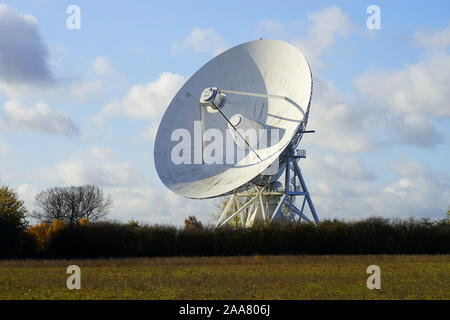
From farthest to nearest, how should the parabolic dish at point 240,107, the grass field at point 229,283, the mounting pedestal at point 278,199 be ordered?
the mounting pedestal at point 278,199 < the parabolic dish at point 240,107 < the grass field at point 229,283

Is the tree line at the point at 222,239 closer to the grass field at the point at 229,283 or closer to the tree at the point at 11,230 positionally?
the tree at the point at 11,230

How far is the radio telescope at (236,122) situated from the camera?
40.8 meters

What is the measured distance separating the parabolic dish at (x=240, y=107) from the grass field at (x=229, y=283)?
869 centimetres

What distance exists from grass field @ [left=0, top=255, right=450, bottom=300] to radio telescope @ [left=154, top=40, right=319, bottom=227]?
9.31 metres

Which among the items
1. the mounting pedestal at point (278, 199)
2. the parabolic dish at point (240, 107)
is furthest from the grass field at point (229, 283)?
the mounting pedestal at point (278, 199)

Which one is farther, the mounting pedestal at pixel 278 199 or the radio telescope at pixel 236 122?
the mounting pedestal at pixel 278 199

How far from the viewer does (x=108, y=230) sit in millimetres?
48031

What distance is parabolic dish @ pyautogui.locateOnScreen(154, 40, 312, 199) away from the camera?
40.4m

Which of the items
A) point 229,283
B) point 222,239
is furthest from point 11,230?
point 229,283

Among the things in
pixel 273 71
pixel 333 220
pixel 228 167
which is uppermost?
pixel 273 71
